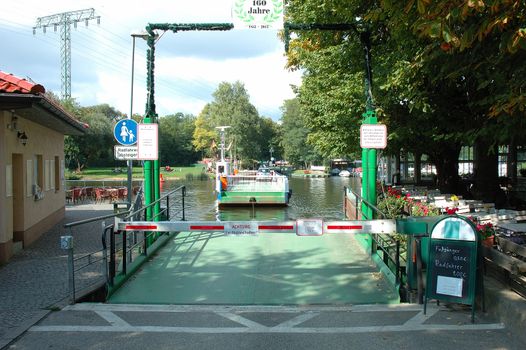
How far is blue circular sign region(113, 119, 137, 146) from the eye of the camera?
11.6 m

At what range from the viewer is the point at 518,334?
5.39m

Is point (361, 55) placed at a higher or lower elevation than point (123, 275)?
higher

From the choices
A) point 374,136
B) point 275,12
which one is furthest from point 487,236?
point 275,12

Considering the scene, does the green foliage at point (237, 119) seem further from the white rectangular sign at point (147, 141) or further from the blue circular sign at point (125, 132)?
the white rectangular sign at point (147, 141)

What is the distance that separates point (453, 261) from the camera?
20.2ft

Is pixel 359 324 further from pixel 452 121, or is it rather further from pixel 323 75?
pixel 323 75

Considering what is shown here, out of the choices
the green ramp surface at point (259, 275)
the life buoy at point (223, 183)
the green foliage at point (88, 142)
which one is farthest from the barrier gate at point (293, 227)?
the green foliage at point (88, 142)

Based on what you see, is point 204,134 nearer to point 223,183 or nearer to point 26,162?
point 223,183

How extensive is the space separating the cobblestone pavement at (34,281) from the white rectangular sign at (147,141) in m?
2.43

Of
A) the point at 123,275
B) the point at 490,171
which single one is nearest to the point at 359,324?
the point at 123,275

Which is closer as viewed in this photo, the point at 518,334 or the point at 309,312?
the point at 518,334

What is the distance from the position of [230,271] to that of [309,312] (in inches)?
106

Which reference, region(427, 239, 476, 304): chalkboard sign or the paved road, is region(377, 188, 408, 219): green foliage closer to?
region(427, 239, 476, 304): chalkboard sign

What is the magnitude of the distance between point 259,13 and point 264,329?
5855 millimetres
